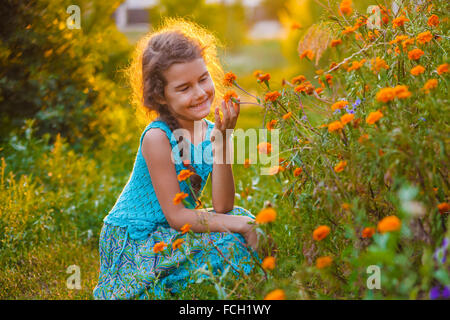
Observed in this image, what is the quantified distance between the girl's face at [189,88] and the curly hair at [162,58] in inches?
1.3

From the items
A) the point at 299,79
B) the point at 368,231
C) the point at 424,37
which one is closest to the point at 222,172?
the point at 299,79

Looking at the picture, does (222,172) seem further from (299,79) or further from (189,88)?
(299,79)

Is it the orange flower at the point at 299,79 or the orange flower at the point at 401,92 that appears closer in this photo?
the orange flower at the point at 401,92

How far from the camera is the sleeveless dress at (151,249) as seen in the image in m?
1.98

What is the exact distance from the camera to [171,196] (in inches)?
80.6

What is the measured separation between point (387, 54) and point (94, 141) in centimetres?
336

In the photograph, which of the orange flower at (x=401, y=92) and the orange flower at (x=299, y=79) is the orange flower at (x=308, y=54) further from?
the orange flower at (x=401, y=92)

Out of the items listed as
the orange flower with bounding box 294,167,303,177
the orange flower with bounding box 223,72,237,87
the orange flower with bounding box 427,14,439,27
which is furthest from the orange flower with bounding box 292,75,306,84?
the orange flower with bounding box 427,14,439,27

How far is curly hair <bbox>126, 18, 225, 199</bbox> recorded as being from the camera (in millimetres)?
2203

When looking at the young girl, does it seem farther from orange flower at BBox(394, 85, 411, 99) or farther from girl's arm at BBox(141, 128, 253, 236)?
orange flower at BBox(394, 85, 411, 99)

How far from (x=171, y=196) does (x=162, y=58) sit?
2.11 ft

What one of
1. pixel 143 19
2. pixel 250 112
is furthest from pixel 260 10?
pixel 250 112

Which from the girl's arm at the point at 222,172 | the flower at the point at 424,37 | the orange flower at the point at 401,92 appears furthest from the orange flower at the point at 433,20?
the girl's arm at the point at 222,172

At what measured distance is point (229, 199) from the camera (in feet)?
7.04
